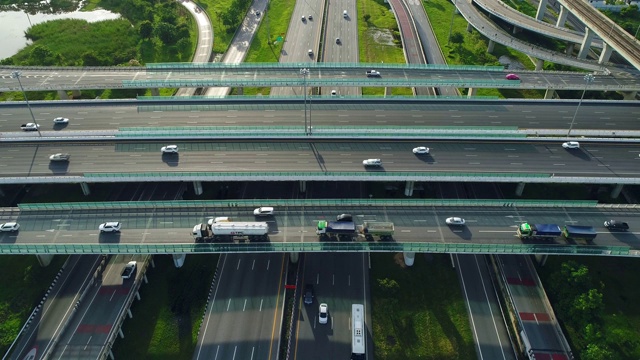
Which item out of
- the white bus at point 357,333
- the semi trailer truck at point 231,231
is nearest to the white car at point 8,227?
the semi trailer truck at point 231,231

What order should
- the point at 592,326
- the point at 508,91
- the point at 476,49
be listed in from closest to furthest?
the point at 592,326
the point at 508,91
the point at 476,49

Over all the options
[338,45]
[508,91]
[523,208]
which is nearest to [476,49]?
[508,91]

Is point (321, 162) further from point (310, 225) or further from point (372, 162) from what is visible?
point (310, 225)

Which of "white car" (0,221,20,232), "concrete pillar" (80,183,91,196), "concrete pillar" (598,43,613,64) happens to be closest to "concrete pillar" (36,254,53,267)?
"white car" (0,221,20,232)

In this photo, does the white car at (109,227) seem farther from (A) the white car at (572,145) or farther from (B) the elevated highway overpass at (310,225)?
(A) the white car at (572,145)

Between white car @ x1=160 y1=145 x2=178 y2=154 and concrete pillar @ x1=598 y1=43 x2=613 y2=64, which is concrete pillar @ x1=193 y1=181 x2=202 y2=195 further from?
concrete pillar @ x1=598 y1=43 x2=613 y2=64

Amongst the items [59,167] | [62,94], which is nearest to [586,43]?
[59,167]

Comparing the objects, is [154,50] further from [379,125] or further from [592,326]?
[592,326]
